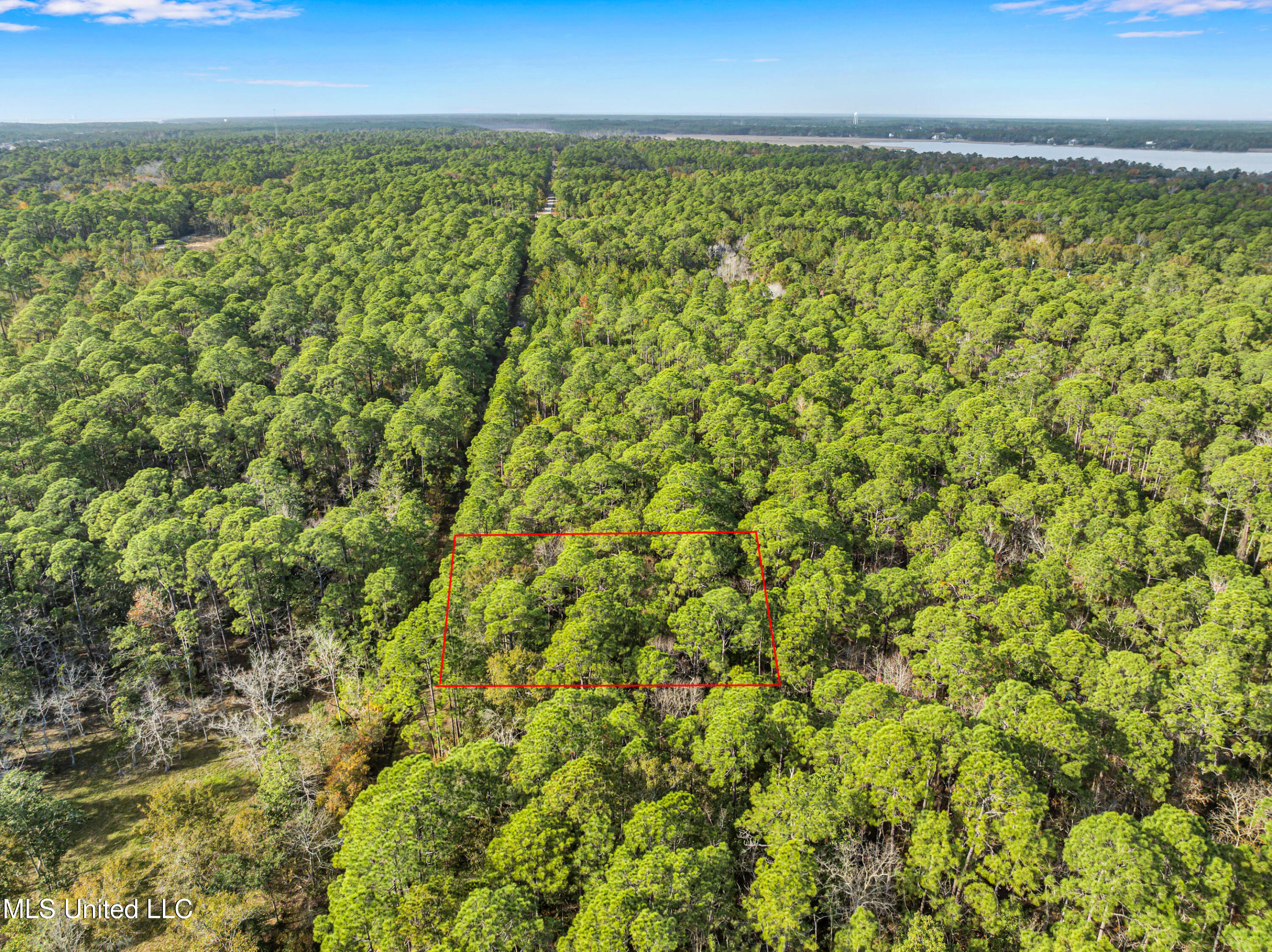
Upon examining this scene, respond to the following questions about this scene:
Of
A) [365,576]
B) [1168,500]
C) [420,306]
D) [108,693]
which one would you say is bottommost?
[108,693]

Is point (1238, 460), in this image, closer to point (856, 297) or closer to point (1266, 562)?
point (1266, 562)

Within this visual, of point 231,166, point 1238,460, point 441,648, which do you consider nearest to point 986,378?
point 1238,460

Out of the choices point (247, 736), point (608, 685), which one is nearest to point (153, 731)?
point (247, 736)

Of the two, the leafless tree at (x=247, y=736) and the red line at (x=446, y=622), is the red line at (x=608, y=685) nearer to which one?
the red line at (x=446, y=622)

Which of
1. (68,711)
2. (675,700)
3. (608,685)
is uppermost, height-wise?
(608,685)

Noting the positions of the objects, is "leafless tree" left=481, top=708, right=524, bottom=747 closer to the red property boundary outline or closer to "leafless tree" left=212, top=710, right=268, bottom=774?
the red property boundary outline

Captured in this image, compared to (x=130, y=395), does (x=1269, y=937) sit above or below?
below

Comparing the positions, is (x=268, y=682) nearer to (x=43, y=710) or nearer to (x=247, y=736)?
(x=247, y=736)
